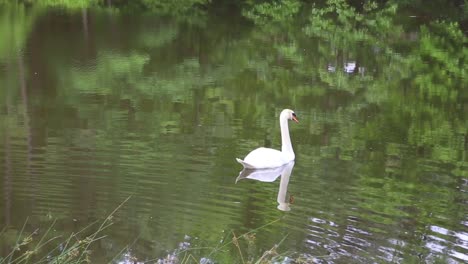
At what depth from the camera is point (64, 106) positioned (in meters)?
18.1

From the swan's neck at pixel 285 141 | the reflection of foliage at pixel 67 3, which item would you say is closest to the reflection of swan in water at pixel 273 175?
the swan's neck at pixel 285 141

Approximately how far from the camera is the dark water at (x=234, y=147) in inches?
359

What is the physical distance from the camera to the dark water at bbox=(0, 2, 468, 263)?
359 inches

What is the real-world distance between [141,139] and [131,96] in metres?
6.23

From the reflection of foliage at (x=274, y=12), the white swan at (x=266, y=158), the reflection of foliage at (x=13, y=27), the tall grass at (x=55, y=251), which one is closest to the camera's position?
the tall grass at (x=55, y=251)

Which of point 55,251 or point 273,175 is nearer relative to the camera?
point 55,251

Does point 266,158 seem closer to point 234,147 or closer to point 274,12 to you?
point 234,147

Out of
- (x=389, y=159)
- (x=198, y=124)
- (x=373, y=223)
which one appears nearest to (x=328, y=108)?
(x=198, y=124)

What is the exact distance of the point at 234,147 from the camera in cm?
1408

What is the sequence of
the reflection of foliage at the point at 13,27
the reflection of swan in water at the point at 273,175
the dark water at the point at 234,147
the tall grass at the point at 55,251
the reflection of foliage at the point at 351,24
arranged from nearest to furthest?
1. the tall grass at the point at 55,251
2. the dark water at the point at 234,147
3. the reflection of swan in water at the point at 273,175
4. the reflection of foliage at the point at 13,27
5. the reflection of foliage at the point at 351,24

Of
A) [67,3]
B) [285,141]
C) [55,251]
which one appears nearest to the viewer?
[55,251]

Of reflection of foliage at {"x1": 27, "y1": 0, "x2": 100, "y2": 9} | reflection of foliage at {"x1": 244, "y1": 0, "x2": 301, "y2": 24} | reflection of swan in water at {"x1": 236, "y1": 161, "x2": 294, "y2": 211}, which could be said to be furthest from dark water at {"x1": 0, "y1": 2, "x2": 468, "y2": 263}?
reflection of foliage at {"x1": 27, "y1": 0, "x2": 100, "y2": 9}

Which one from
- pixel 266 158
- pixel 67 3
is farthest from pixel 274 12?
pixel 266 158

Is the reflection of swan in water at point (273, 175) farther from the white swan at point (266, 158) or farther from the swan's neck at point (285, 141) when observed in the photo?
the swan's neck at point (285, 141)
